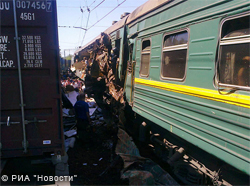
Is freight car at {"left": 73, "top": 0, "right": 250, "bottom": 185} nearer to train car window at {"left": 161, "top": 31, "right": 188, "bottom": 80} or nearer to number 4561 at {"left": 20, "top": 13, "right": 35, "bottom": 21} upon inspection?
train car window at {"left": 161, "top": 31, "right": 188, "bottom": 80}

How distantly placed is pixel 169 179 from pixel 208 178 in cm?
64

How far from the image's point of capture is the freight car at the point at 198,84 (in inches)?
101

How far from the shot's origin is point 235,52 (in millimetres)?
2627

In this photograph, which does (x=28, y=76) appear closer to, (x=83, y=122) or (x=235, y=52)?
(x=83, y=122)

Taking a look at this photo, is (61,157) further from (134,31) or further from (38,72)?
(134,31)

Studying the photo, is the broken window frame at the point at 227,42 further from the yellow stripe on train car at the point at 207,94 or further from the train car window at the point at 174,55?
the train car window at the point at 174,55

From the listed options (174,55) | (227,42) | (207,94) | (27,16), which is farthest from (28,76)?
(227,42)

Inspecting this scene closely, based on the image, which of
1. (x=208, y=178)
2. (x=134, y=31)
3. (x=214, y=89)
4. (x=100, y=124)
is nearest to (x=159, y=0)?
(x=134, y=31)

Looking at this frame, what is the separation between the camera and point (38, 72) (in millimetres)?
3342

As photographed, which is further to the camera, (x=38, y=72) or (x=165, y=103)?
(x=165, y=103)

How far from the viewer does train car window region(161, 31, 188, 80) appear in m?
3.61

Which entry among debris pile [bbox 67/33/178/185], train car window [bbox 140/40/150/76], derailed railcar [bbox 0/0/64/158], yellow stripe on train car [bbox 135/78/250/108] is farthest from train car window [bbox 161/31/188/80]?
derailed railcar [bbox 0/0/64/158]

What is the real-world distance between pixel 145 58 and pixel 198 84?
213cm

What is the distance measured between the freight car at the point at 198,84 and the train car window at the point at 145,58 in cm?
2
